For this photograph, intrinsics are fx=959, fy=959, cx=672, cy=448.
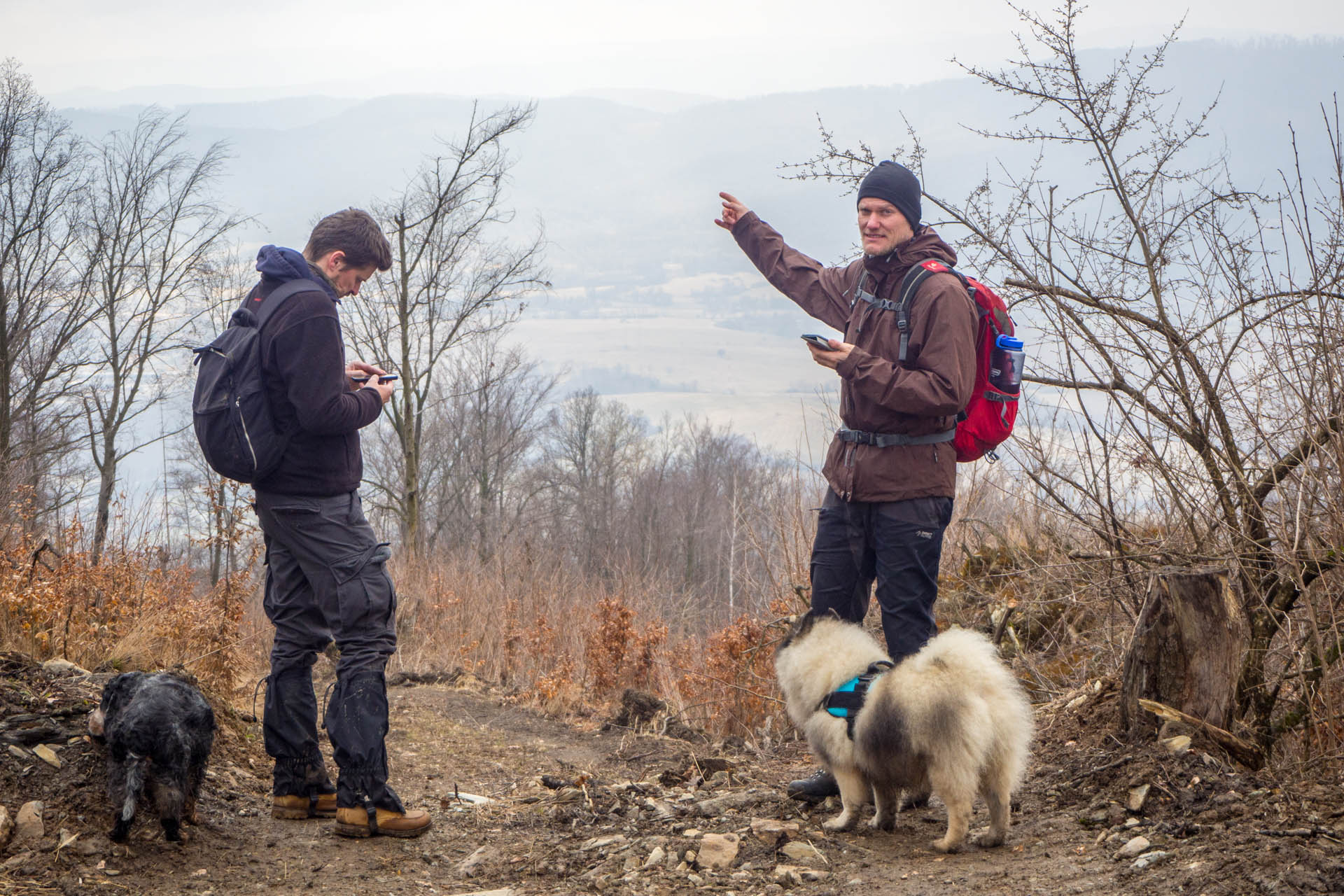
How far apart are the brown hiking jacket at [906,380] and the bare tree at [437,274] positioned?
586 inches

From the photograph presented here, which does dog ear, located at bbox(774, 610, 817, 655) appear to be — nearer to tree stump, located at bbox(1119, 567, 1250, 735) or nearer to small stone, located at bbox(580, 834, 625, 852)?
small stone, located at bbox(580, 834, 625, 852)

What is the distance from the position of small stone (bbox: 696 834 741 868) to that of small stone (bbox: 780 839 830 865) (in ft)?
0.61

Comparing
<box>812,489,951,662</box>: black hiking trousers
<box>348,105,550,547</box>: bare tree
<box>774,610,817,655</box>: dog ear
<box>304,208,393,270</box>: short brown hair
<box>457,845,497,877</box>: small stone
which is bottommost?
<box>457,845,497,877</box>: small stone

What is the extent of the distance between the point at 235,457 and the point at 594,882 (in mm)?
2069

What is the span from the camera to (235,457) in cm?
364

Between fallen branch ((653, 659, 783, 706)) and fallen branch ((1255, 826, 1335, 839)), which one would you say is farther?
fallen branch ((653, 659, 783, 706))

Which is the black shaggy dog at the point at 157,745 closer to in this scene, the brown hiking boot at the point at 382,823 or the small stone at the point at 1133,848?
→ the brown hiking boot at the point at 382,823

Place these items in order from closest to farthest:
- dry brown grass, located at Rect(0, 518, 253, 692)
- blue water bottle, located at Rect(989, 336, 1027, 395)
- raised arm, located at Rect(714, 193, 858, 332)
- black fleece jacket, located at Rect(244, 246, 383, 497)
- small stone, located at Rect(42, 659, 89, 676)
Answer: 1. black fleece jacket, located at Rect(244, 246, 383, 497)
2. blue water bottle, located at Rect(989, 336, 1027, 395)
3. raised arm, located at Rect(714, 193, 858, 332)
4. small stone, located at Rect(42, 659, 89, 676)
5. dry brown grass, located at Rect(0, 518, 253, 692)

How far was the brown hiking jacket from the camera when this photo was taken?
12.0 ft

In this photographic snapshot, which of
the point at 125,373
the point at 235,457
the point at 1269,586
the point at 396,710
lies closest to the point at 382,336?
the point at 125,373

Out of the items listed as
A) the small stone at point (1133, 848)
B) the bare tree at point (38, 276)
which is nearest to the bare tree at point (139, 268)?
the bare tree at point (38, 276)

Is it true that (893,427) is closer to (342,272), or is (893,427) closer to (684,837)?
(684,837)

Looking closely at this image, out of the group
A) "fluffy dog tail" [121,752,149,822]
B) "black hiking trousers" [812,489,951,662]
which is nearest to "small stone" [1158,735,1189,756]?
"black hiking trousers" [812,489,951,662]

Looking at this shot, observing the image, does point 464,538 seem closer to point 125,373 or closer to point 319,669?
point 125,373
